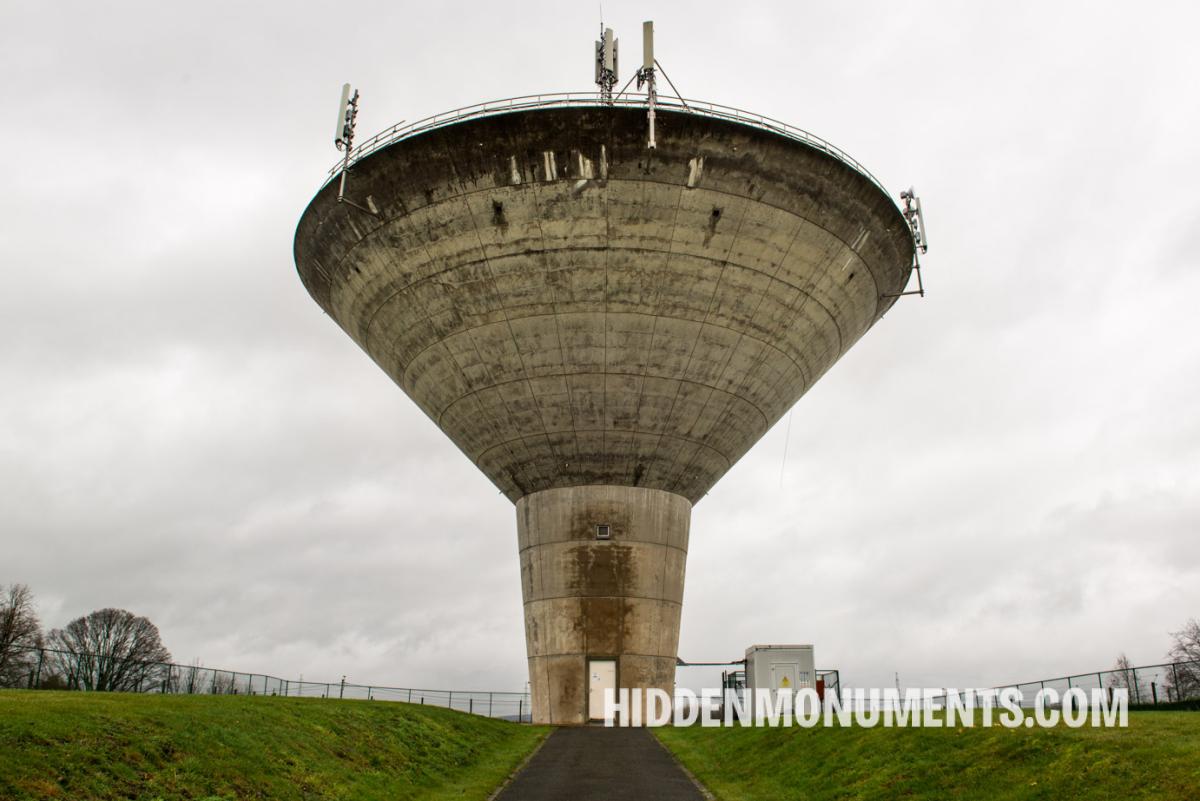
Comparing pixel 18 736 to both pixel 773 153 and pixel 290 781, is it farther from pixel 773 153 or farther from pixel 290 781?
pixel 773 153

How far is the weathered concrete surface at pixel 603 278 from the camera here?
2272 centimetres

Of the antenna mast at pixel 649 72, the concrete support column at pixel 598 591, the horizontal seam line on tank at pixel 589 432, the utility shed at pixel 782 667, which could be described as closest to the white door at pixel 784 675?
the utility shed at pixel 782 667

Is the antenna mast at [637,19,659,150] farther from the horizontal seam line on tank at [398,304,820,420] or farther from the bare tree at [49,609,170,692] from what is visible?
the bare tree at [49,609,170,692]

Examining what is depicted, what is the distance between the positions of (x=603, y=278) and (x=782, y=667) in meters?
13.9

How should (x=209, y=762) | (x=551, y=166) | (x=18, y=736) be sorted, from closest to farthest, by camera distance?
(x=18, y=736) → (x=209, y=762) → (x=551, y=166)

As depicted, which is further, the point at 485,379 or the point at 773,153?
the point at 485,379

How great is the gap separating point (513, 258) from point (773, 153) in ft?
22.9

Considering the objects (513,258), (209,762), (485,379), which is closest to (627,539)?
(485,379)

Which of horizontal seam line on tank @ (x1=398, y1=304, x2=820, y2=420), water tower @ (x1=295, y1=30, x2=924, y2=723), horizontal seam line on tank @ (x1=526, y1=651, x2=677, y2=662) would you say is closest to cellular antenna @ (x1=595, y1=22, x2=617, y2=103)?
water tower @ (x1=295, y1=30, x2=924, y2=723)

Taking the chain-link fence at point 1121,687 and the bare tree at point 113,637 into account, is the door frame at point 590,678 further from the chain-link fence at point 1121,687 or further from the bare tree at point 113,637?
the bare tree at point 113,637

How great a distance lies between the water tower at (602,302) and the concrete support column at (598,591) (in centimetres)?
6

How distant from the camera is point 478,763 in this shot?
19.2 metres

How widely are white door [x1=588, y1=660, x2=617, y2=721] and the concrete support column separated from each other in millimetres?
155

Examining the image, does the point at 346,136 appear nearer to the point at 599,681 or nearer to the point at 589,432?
the point at 589,432
